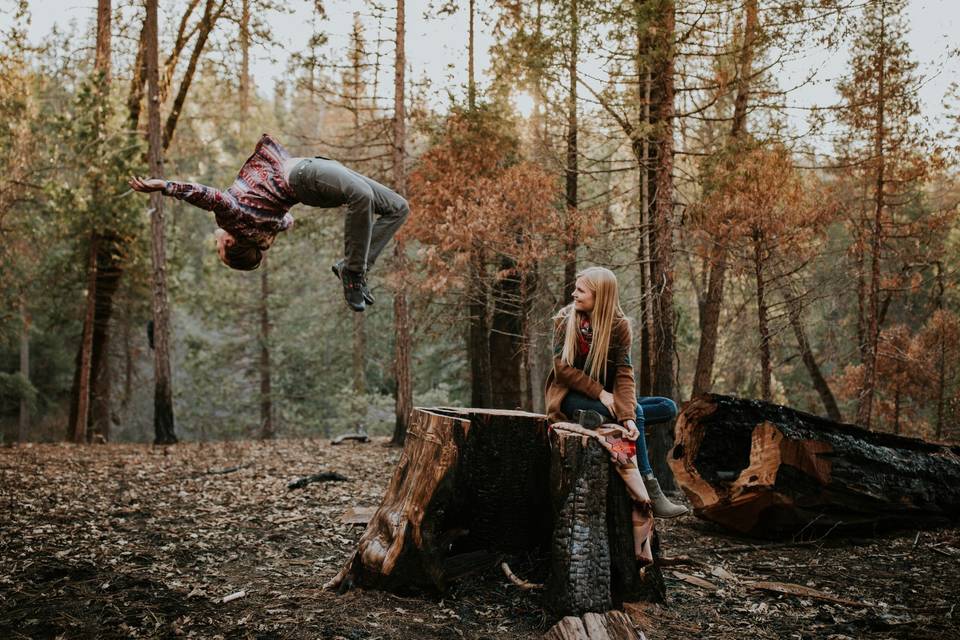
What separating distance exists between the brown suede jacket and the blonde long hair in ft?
0.15

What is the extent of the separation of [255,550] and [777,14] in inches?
313

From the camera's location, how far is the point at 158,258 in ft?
39.9

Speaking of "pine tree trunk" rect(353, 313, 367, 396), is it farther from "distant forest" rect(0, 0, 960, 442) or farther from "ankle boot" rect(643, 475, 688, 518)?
"ankle boot" rect(643, 475, 688, 518)

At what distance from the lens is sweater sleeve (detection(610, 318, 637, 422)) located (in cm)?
443

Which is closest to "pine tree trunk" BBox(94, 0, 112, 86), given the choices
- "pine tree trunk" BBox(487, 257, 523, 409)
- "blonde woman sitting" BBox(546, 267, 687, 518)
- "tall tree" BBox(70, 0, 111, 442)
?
"tall tree" BBox(70, 0, 111, 442)

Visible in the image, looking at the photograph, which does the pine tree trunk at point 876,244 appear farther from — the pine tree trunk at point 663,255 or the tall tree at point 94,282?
the tall tree at point 94,282

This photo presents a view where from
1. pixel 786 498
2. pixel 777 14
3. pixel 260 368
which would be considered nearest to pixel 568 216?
pixel 777 14

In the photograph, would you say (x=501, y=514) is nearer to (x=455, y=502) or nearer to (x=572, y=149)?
(x=455, y=502)

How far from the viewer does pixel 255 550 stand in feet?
17.8

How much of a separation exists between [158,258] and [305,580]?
9153mm

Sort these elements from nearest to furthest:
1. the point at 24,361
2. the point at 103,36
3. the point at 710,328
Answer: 1. the point at 710,328
2. the point at 103,36
3. the point at 24,361

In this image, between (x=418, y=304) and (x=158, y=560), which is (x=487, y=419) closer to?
(x=158, y=560)

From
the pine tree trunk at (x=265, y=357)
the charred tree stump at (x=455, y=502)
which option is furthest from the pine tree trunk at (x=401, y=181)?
the pine tree trunk at (x=265, y=357)

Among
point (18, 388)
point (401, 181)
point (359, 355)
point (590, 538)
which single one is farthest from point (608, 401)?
point (18, 388)
